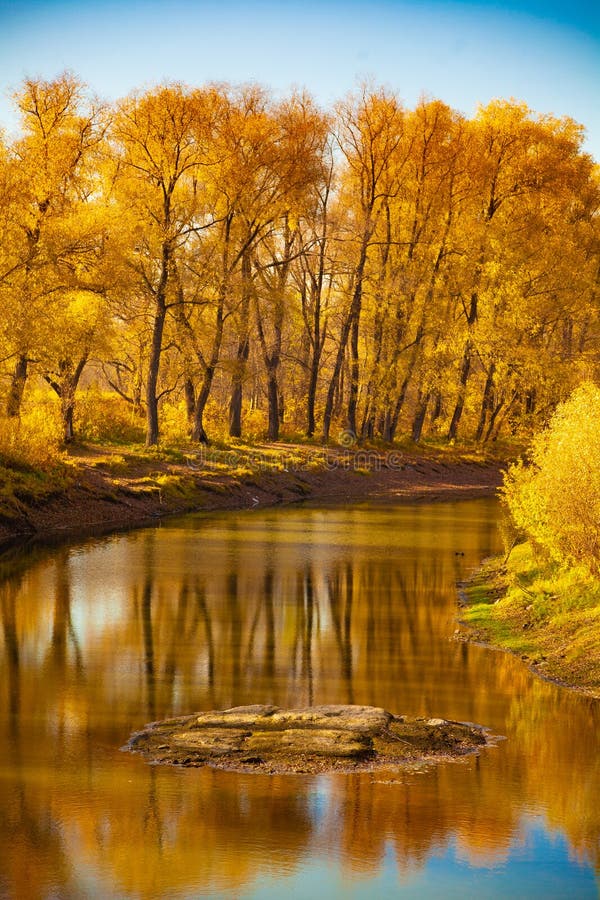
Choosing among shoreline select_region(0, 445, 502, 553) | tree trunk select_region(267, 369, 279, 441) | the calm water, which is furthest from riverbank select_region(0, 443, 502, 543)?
the calm water

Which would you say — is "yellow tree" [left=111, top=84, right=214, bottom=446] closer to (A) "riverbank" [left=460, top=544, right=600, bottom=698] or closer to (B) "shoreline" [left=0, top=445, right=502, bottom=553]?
(B) "shoreline" [left=0, top=445, right=502, bottom=553]

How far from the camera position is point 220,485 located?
1532 inches

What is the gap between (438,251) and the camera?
2172 inches

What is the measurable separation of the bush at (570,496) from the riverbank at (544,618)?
0.44 m

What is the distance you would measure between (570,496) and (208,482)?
22.1m

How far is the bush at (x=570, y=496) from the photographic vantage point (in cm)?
1758

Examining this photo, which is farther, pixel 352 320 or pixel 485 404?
pixel 485 404

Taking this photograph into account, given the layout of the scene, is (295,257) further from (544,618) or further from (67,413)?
(544,618)

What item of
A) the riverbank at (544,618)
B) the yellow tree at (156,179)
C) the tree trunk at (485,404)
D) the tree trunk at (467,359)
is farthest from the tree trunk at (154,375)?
the tree trunk at (485,404)

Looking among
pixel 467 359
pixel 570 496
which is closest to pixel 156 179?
pixel 467 359

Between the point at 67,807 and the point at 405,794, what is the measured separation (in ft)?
10.6

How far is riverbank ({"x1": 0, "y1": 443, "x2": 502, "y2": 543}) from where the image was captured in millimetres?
30391

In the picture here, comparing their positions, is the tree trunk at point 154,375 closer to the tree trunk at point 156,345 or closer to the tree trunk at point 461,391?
the tree trunk at point 156,345

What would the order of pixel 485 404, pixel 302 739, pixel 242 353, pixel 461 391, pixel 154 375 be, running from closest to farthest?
1. pixel 302 739
2. pixel 154 375
3. pixel 242 353
4. pixel 461 391
5. pixel 485 404
